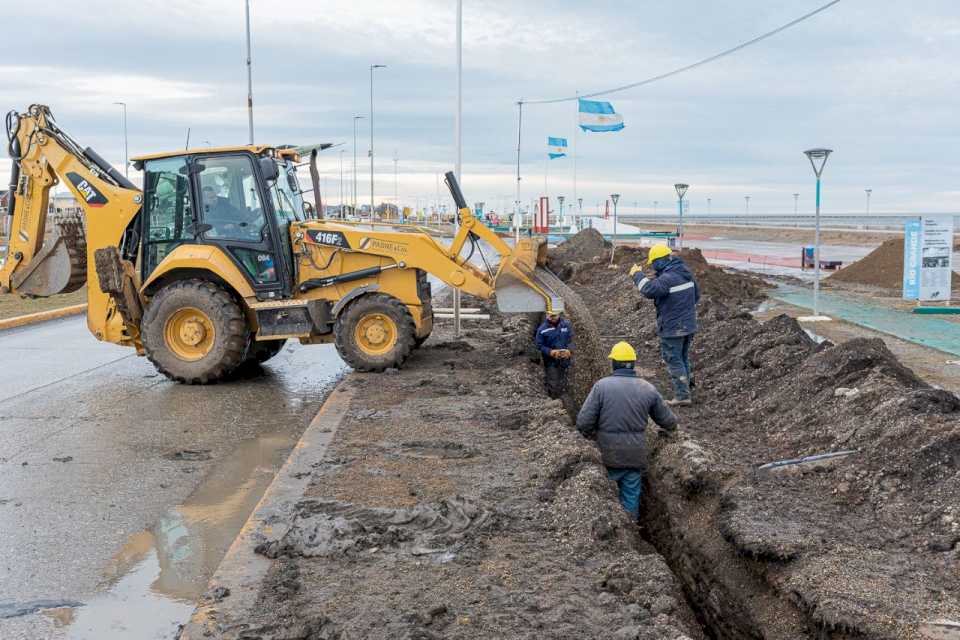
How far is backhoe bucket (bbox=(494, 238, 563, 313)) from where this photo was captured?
1137 cm

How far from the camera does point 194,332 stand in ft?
38.8

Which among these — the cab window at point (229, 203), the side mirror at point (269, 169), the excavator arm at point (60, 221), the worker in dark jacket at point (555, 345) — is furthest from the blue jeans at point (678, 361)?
the excavator arm at point (60, 221)

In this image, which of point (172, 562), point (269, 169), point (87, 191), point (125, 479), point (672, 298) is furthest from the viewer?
point (87, 191)

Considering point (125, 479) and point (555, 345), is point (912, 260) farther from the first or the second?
point (125, 479)

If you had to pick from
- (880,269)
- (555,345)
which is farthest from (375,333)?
(880,269)

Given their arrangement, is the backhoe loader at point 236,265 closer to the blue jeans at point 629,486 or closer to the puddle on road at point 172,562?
the puddle on road at point 172,562

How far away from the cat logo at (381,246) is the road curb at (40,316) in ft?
31.6

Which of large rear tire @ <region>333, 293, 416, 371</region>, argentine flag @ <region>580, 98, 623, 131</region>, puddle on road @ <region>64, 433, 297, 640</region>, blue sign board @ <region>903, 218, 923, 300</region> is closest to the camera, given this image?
puddle on road @ <region>64, 433, 297, 640</region>

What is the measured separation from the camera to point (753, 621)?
622 cm

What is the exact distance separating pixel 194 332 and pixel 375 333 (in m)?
2.29

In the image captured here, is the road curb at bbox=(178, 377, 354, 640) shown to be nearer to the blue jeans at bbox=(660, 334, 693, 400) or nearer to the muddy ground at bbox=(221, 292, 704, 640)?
the muddy ground at bbox=(221, 292, 704, 640)

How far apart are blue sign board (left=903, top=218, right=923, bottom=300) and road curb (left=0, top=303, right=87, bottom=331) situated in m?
17.5

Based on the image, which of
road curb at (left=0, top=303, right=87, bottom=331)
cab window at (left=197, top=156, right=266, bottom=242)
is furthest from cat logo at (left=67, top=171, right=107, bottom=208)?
road curb at (left=0, top=303, right=87, bottom=331)

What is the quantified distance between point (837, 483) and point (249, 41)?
718 inches
